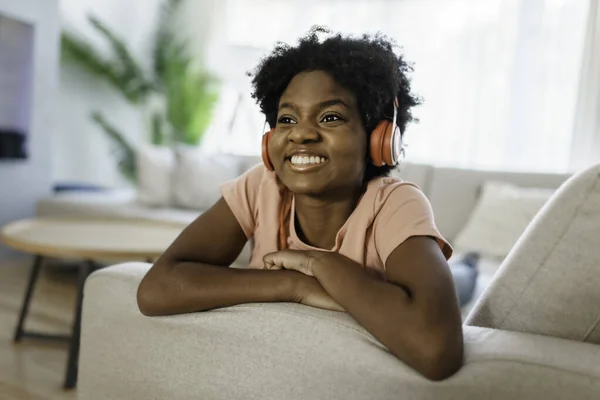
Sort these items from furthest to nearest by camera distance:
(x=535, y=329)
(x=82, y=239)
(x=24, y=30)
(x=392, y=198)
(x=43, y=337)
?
1. (x=24, y=30)
2. (x=43, y=337)
3. (x=82, y=239)
4. (x=392, y=198)
5. (x=535, y=329)

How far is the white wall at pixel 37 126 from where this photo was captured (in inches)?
134

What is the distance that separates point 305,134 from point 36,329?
74.6 inches

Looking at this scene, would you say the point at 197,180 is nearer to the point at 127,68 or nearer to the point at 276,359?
the point at 127,68

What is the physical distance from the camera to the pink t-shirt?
3.02ft

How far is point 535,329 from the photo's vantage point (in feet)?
2.63

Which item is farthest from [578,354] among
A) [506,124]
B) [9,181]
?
[9,181]

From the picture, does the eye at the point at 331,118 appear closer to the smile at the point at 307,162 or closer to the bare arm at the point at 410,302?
the smile at the point at 307,162

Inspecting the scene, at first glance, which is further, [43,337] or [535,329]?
[43,337]

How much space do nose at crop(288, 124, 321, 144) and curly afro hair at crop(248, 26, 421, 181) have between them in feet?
0.39

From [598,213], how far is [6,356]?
2.04 meters

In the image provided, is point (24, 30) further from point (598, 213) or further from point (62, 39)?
point (598, 213)

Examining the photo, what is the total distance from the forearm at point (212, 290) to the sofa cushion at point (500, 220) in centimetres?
172

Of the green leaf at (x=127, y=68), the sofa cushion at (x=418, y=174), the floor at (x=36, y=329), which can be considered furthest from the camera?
the green leaf at (x=127, y=68)

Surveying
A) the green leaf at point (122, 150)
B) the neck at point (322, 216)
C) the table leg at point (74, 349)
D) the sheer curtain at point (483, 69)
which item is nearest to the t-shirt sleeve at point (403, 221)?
the neck at point (322, 216)
